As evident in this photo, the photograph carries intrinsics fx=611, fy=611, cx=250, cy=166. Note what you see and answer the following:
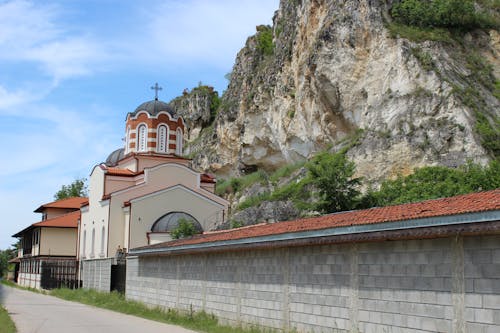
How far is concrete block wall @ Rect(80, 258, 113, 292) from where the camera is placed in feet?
100

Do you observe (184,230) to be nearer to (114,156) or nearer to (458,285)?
(114,156)

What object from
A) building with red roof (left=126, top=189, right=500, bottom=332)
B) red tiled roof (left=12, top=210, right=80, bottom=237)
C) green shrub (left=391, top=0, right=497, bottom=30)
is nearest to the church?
red tiled roof (left=12, top=210, right=80, bottom=237)

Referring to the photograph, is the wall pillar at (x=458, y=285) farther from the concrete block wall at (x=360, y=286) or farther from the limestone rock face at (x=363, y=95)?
the limestone rock face at (x=363, y=95)

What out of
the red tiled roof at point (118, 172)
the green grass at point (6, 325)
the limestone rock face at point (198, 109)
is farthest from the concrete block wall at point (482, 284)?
the limestone rock face at point (198, 109)

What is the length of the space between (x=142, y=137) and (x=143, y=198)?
628 centimetres

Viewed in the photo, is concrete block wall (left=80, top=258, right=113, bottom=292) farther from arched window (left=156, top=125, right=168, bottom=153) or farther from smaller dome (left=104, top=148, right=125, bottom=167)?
smaller dome (left=104, top=148, right=125, bottom=167)

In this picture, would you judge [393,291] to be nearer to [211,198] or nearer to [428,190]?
[428,190]

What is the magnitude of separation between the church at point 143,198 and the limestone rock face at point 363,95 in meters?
8.41

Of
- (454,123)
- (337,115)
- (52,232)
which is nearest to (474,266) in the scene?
(454,123)

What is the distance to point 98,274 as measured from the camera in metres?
32.2

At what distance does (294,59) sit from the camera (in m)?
43.0

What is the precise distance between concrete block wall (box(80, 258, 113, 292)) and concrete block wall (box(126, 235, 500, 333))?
40.2ft

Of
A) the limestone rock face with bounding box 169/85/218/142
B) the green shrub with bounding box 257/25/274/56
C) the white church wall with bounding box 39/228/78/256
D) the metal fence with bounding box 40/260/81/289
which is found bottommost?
the metal fence with bounding box 40/260/81/289

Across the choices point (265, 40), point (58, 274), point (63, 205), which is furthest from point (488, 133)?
point (63, 205)
